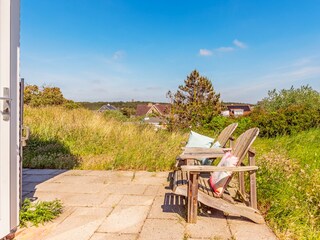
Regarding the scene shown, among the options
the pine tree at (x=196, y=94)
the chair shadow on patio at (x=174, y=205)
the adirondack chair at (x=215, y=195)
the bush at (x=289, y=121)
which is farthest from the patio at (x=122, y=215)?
the pine tree at (x=196, y=94)

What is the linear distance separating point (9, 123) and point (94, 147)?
14.4ft

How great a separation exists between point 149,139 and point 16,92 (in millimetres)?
4877

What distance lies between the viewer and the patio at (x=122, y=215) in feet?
7.09

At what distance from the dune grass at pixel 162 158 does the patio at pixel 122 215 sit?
0.38 meters

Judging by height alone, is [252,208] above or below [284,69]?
below

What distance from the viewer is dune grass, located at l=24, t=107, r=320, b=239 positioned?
97.2 inches

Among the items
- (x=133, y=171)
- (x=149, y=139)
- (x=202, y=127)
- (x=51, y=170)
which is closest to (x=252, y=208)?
(x=133, y=171)

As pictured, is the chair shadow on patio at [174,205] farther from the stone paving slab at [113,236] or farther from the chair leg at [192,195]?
the stone paving slab at [113,236]

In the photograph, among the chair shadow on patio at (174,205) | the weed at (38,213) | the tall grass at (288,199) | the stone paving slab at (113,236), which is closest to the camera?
the stone paving slab at (113,236)

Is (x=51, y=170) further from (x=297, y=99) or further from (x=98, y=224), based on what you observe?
(x=297, y=99)

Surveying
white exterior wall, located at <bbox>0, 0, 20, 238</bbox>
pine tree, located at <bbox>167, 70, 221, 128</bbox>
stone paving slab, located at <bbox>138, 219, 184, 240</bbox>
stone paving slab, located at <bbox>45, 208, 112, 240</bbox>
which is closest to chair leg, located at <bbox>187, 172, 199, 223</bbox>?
stone paving slab, located at <bbox>138, 219, 184, 240</bbox>

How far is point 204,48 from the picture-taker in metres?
13.0

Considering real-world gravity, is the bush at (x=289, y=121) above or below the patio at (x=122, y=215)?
above

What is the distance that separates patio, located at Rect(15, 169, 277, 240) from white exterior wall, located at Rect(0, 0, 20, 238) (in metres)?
0.30
